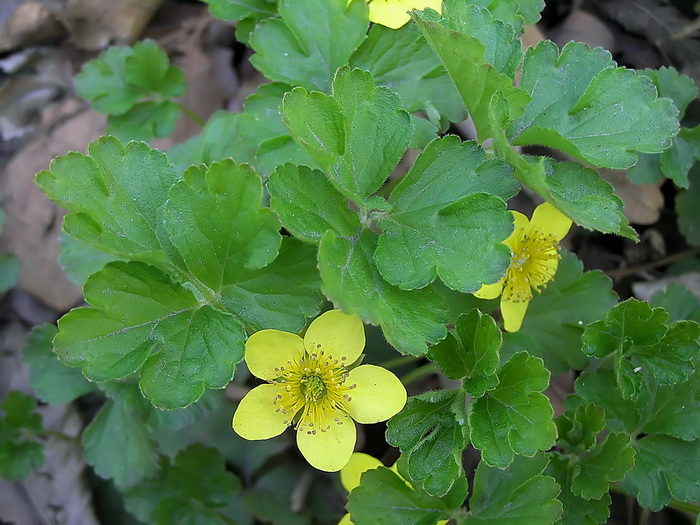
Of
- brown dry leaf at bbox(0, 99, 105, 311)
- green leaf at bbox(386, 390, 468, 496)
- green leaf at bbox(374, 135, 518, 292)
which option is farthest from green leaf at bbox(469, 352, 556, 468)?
brown dry leaf at bbox(0, 99, 105, 311)

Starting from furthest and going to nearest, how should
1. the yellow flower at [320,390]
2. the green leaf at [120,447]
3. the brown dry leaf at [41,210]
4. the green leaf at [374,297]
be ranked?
the brown dry leaf at [41,210] → the green leaf at [120,447] → the yellow flower at [320,390] → the green leaf at [374,297]

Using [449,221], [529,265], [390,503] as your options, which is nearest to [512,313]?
[529,265]

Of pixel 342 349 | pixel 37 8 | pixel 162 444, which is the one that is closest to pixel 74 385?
pixel 162 444

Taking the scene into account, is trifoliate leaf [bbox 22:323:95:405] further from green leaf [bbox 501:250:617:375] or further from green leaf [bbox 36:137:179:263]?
green leaf [bbox 501:250:617:375]

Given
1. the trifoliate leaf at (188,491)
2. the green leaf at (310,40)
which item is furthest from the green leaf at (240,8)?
the trifoliate leaf at (188,491)

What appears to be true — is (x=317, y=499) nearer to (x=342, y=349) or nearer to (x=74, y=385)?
(x=74, y=385)

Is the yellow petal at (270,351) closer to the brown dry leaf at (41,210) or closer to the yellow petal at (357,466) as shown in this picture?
the yellow petal at (357,466)

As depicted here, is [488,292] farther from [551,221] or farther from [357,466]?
[357,466]
